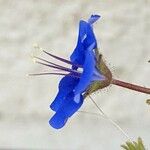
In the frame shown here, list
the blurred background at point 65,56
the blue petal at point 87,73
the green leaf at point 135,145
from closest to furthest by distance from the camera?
the blue petal at point 87,73
the green leaf at point 135,145
the blurred background at point 65,56

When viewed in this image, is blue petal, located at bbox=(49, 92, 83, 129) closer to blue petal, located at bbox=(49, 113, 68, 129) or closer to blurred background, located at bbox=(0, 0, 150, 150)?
blue petal, located at bbox=(49, 113, 68, 129)

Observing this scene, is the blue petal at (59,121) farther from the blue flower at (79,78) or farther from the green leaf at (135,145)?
the green leaf at (135,145)

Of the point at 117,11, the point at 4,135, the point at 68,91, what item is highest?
the point at 68,91

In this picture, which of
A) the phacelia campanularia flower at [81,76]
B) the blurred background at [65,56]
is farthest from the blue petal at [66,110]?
the blurred background at [65,56]

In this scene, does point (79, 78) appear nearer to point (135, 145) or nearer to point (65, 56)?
point (135, 145)

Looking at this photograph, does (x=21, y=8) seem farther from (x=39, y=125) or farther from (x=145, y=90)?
(x=145, y=90)

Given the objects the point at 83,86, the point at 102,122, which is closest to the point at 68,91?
the point at 83,86
